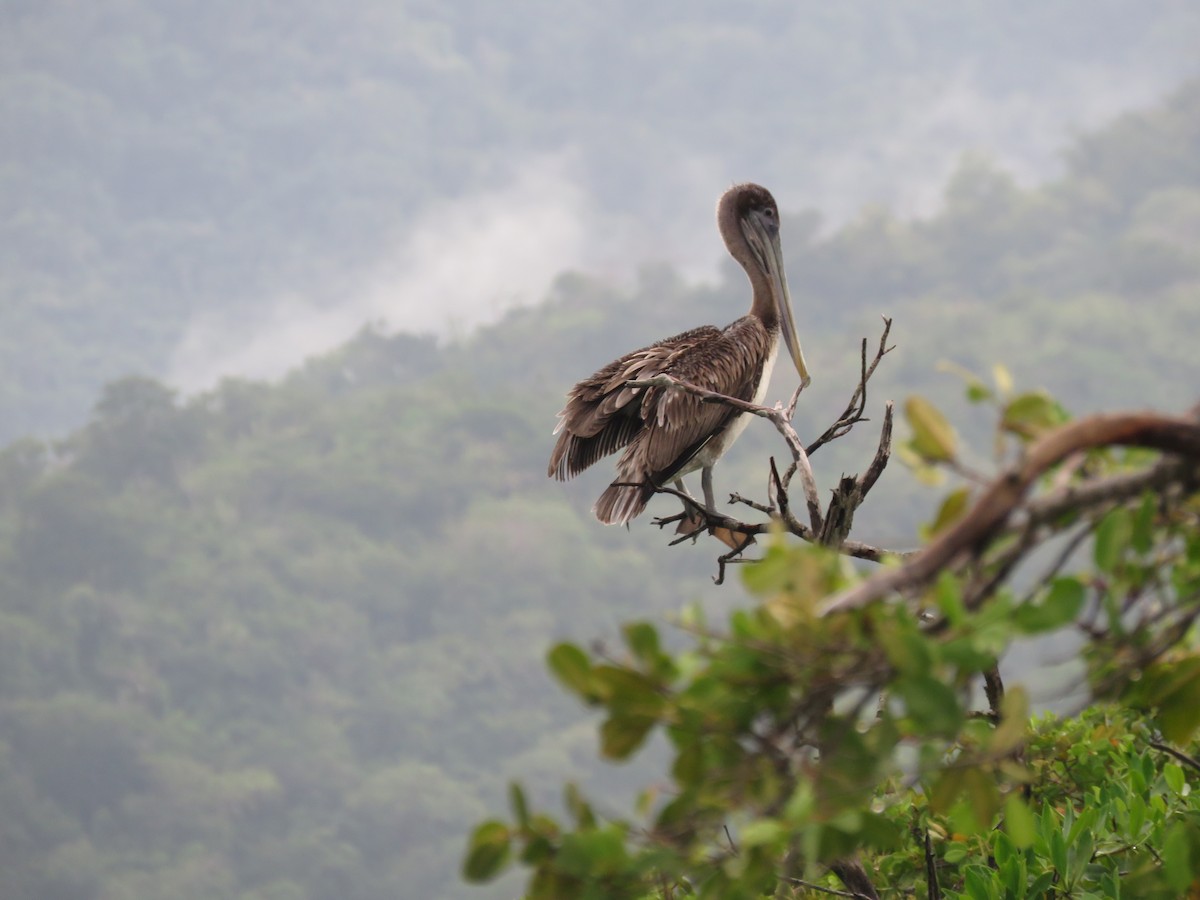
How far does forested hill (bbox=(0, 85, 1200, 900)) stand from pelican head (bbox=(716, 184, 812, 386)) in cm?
6504

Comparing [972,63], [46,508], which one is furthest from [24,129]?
[972,63]

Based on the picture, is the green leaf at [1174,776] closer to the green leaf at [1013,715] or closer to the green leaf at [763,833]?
the green leaf at [1013,715]

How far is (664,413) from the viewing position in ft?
17.8

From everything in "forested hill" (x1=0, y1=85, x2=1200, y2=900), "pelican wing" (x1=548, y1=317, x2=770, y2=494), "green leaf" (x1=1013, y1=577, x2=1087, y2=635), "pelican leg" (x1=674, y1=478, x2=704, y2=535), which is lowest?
"green leaf" (x1=1013, y1=577, x2=1087, y2=635)

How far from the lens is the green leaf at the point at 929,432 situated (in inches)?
62.4

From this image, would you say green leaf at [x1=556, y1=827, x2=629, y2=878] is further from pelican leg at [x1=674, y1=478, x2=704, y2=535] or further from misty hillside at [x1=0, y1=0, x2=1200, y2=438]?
misty hillside at [x1=0, y1=0, x2=1200, y2=438]

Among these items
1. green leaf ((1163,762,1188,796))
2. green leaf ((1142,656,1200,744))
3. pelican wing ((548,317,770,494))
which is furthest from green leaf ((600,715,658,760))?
pelican wing ((548,317,770,494))

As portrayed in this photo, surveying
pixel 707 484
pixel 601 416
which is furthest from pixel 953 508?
pixel 707 484

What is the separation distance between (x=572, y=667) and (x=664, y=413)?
3.87 metres

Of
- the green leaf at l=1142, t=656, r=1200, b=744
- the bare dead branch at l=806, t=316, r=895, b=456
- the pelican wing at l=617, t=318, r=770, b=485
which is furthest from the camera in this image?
the pelican wing at l=617, t=318, r=770, b=485

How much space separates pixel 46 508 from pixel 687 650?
89.4 m

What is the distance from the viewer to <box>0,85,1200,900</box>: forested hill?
2830 inches

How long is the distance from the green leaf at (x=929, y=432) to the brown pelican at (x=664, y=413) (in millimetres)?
3287

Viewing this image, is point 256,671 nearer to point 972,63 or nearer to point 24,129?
A: point 24,129
